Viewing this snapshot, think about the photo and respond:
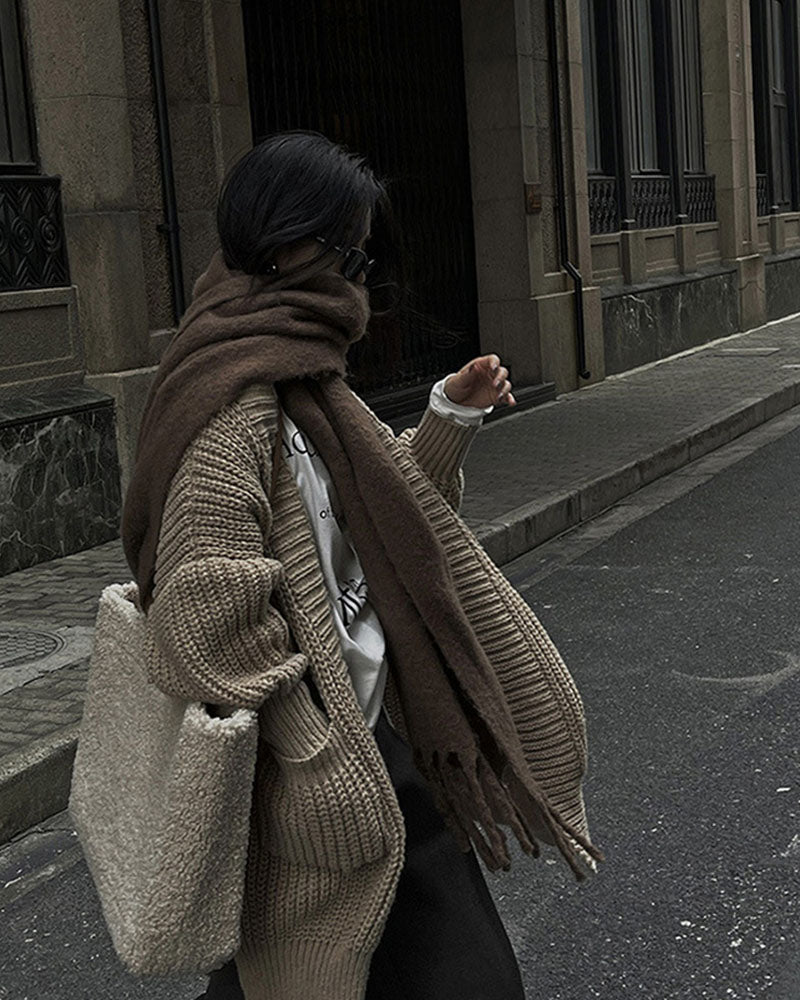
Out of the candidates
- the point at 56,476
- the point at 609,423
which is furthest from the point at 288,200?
the point at 609,423

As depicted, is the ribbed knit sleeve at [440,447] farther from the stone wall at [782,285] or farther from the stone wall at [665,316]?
the stone wall at [782,285]

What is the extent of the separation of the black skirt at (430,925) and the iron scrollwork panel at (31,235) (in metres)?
6.34

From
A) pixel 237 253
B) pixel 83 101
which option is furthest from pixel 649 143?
pixel 237 253

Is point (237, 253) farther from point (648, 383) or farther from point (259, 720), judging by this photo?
point (648, 383)

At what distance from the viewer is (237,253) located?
7.88 ft

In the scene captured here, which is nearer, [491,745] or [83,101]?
[491,745]

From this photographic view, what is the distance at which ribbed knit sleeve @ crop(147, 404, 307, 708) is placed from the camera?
220 centimetres

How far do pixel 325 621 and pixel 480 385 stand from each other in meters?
0.51

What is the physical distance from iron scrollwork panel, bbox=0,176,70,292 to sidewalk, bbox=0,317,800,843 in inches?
58.5

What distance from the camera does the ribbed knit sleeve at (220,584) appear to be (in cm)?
220

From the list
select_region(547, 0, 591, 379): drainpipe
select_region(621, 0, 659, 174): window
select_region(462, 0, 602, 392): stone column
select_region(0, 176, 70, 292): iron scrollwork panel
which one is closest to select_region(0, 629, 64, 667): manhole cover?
select_region(0, 176, 70, 292): iron scrollwork panel

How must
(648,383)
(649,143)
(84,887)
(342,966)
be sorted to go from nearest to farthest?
(342,966) → (84,887) → (648,383) → (649,143)

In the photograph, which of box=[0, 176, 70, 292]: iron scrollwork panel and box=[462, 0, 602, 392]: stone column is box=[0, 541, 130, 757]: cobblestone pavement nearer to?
box=[0, 176, 70, 292]: iron scrollwork panel

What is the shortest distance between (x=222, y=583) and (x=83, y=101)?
6.83 meters
